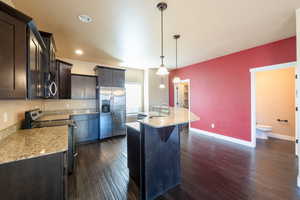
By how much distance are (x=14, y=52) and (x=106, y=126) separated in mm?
3279

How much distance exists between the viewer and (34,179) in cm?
116

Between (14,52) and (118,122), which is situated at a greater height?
(14,52)

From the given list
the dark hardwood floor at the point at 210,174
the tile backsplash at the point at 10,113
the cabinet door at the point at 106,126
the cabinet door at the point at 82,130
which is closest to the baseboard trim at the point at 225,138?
the dark hardwood floor at the point at 210,174

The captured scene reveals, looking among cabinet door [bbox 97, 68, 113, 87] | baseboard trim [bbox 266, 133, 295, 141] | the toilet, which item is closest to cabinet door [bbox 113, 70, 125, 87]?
cabinet door [bbox 97, 68, 113, 87]

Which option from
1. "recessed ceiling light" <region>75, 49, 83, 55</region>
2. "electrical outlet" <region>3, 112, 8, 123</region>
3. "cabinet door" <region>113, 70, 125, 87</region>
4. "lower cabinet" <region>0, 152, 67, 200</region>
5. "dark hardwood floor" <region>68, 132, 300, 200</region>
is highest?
"recessed ceiling light" <region>75, 49, 83, 55</region>

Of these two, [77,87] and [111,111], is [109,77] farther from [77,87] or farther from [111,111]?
[111,111]

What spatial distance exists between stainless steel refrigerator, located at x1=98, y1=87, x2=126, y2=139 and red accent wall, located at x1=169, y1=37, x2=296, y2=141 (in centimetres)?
297

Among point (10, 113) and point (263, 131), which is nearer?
point (10, 113)

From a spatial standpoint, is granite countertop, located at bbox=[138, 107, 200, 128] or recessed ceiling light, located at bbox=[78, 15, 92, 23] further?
recessed ceiling light, located at bbox=[78, 15, 92, 23]

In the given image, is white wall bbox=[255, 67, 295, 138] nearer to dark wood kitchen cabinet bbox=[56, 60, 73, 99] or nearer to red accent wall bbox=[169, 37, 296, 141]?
red accent wall bbox=[169, 37, 296, 141]

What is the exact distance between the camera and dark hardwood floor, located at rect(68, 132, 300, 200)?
1.84m

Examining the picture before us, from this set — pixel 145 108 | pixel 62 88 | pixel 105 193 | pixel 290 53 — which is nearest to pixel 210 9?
pixel 290 53

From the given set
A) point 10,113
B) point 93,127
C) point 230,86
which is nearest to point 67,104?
point 93,127

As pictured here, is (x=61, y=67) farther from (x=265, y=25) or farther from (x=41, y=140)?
(x=265, y=25)
